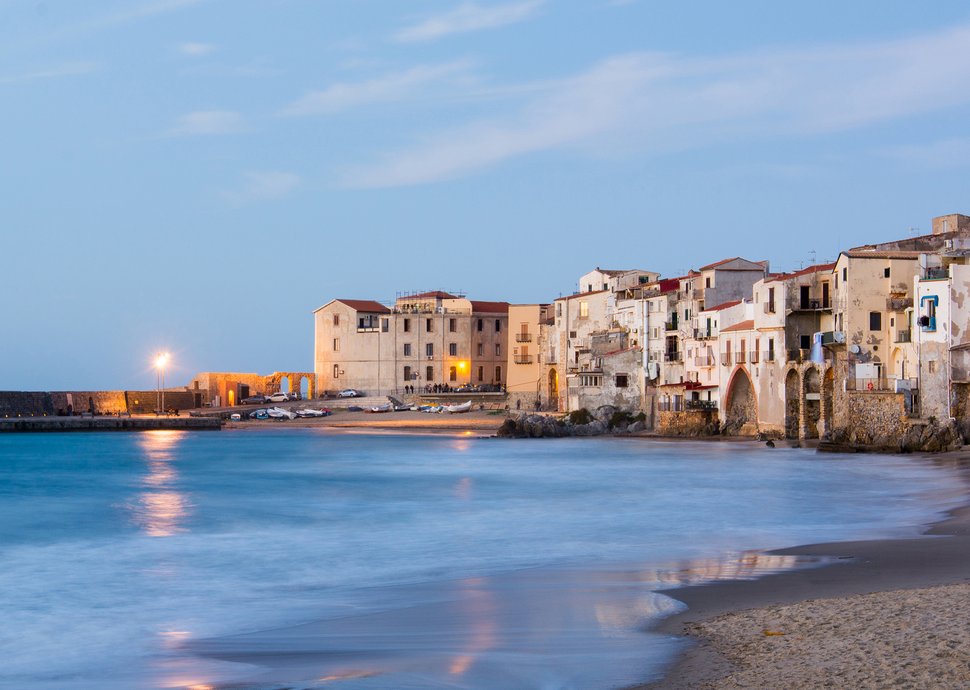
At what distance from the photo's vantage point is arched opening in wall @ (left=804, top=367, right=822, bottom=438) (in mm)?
50156

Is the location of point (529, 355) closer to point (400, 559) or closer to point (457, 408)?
point (457, 408)

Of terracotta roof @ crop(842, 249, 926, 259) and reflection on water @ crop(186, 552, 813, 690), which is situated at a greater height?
terracotta roof @ crop(842, 249, 926, 259)

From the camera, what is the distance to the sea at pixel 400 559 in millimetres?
11258

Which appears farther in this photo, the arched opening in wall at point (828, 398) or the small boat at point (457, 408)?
the small boat at point (457, 408)

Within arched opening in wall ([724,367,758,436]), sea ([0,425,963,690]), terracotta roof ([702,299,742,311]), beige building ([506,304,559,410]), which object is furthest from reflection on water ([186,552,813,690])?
beige building ([506,304,559,410])

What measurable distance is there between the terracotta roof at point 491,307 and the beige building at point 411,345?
10 cm

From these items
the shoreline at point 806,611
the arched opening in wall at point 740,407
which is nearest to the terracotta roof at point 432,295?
the arched opening in wall at point 740,407

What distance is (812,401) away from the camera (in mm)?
51312

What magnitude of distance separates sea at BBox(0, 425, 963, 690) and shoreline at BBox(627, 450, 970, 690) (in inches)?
17.3

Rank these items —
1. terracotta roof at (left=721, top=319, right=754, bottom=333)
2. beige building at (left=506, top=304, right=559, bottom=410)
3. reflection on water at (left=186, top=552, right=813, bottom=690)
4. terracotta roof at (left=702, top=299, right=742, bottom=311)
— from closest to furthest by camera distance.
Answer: reflection on water at (left=186, top=552, right=813, bottom=690) → terracotta roof at (left=721, top=319, right=754, bottom=333) → terracotta roof at (left=702, top=299, right=742, bottom=311) → beige building at (left=506, top=304, right=559, bottom=410)

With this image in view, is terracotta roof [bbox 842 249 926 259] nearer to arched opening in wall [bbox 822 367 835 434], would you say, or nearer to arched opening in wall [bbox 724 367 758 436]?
arched opening in wall [bbox 822 367 835 434]

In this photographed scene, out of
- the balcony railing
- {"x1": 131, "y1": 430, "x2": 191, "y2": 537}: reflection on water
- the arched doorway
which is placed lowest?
{"x1": 131, "y1": 430, "x2": 191, "y2": 537}: reflection on water

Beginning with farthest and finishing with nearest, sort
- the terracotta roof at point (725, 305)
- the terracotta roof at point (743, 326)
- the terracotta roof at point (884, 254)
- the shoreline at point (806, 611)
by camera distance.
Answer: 1. the terracotta roof at point (725, 305)
2. the terracotta roof at point (743, 326)
3. the terracotta roof at point (884, 254)
4. the shoreline at point (806, 611)

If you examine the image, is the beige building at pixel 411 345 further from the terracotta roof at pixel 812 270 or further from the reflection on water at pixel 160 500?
the terracotta roof at pixel 812 270
